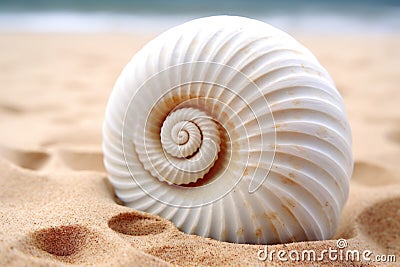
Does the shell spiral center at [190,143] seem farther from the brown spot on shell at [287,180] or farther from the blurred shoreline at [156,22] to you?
the blurred shoreline at [156,22]

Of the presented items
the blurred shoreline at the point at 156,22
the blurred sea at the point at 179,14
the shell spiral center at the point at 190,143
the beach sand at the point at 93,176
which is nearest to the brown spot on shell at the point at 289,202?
the beach sand at the point at 93,176

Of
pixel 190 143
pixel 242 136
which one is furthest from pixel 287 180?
pixel 190 143

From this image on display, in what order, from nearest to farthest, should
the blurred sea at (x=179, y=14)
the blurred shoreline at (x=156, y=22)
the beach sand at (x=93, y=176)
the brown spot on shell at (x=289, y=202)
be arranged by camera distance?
1. the beach sand at (x=93, y=176)
2. the brown spot on shell at (x=289, y=202)
3. the blurred shoreline at (x=156, y=22)
4. the blurred sea at (x=179, y=14)

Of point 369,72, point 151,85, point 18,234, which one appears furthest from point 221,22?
point 369,72

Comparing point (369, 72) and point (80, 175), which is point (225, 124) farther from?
point (369, 72)

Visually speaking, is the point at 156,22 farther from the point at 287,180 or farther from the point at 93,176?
the point at 287,180
